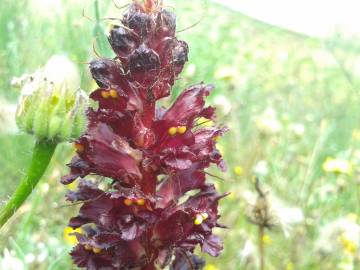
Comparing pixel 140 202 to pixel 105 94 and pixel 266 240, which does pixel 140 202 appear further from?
pixel 266 240

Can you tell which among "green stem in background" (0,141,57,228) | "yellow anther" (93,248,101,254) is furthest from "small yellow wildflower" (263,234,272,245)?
"green stem in background" (0,141,57,228)

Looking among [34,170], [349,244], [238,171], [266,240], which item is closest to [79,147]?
[34,170]

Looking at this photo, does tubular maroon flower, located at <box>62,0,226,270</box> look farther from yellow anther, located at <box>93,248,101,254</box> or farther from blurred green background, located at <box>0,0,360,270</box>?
blurred green background, located at <box>0,0,360,270</box>

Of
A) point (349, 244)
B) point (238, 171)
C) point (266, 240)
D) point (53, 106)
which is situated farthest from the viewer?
point (238, 171)

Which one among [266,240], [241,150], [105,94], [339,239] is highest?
[105,94]

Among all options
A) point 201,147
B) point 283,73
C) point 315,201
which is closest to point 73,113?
point 201,147
